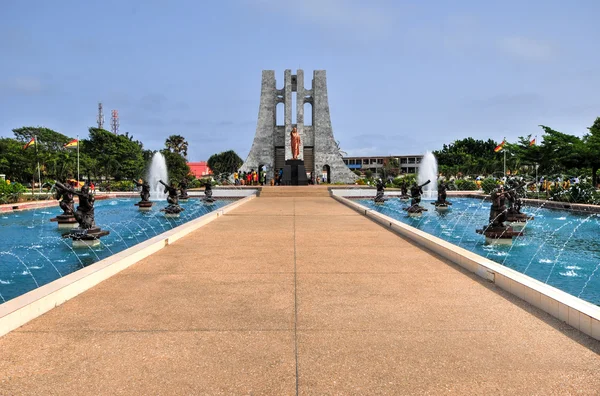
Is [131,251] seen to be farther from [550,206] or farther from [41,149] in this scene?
[41,149]

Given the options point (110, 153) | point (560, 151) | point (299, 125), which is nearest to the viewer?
point (560, 151)

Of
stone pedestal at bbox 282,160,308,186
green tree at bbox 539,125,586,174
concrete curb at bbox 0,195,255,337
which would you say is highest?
green tree at bbox 539,125,586,174

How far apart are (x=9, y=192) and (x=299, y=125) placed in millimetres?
38869

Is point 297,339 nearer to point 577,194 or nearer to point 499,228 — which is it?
point 499,228

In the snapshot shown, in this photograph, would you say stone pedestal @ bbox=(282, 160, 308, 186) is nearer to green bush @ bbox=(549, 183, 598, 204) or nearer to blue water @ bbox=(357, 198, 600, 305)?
green bush @ bbox=(549, 183, 598, 204)

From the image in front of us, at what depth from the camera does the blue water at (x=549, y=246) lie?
7.77 meters

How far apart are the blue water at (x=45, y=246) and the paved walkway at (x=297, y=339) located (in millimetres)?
2382

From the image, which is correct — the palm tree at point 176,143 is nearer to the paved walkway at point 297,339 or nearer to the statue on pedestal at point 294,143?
the statue on pedestal at point 294,143

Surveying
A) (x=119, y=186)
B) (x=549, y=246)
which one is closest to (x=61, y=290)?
(x=549, y=246)

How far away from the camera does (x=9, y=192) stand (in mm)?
23625

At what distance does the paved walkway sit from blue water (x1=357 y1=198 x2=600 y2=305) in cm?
236

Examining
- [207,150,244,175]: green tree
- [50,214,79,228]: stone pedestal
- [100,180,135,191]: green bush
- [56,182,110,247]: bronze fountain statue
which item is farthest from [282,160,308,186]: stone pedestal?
[207,150,244,175]: green tree

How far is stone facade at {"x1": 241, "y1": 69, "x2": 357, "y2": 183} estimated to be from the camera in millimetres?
58062

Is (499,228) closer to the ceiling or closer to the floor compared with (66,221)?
closer to the ceiling
